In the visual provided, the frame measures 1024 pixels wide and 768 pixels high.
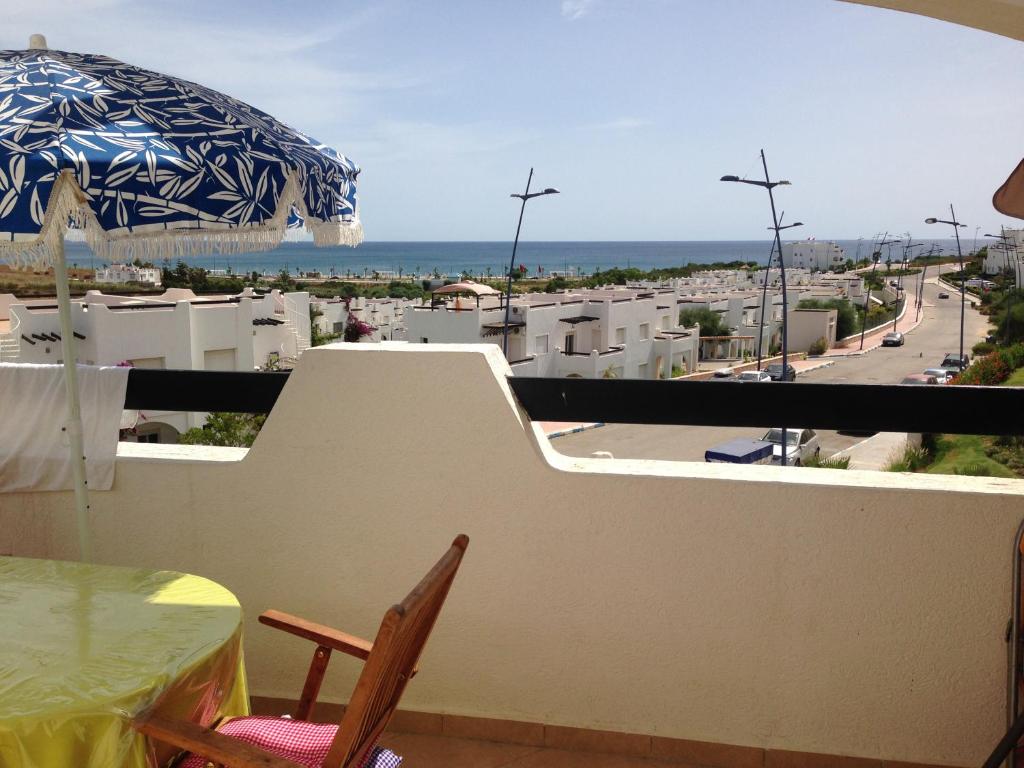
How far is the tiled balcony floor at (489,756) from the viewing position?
2.37 m

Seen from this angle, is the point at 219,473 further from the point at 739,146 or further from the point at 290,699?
the point at 739,146

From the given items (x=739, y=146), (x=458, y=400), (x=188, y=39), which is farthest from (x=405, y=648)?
(x=739, y=146)

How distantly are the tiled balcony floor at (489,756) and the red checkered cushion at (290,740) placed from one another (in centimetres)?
73

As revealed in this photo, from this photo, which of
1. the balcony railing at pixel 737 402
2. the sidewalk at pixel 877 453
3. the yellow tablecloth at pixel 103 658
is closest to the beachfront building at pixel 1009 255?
the sidewalk at pixel 877 453

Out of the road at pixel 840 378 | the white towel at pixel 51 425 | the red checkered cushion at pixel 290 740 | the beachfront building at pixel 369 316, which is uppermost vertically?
the white towel at pixel 51 425

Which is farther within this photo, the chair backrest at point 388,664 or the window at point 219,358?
the window at point 219,358

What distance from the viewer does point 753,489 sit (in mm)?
2248

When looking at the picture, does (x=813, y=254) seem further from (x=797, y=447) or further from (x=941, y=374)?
(x=797, y=447)

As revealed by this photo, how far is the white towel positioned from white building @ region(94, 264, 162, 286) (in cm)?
4514

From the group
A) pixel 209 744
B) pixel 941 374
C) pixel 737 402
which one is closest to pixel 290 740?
pixel 209 744

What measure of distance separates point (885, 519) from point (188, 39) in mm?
8664

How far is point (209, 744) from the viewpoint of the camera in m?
1.36

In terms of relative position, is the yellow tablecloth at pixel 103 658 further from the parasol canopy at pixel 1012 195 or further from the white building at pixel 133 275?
the white building at pixel 133 275

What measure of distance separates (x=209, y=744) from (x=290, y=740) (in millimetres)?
355
